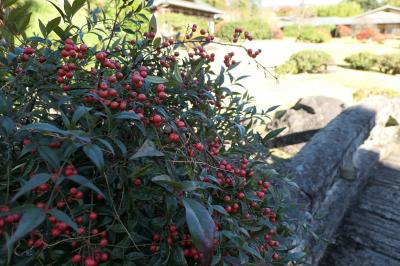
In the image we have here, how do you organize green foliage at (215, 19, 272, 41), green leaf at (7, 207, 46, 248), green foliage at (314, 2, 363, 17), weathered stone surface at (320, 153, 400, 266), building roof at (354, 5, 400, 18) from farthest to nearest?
green foliage at (314, 2, 363, 17) < building roof at (354, 5, 400, 18) < green foliage at (215, 19, 272, 41) < weathered stone surface at (320, 153, 400, 266) < green leaf at (7, 207, 46, 248)

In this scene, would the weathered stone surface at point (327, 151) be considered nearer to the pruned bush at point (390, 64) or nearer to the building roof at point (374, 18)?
the pruned bush at point (390, 64)

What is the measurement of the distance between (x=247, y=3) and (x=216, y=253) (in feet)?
184

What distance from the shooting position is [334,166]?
264 centimetres

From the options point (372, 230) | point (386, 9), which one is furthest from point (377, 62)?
point (386, 9)

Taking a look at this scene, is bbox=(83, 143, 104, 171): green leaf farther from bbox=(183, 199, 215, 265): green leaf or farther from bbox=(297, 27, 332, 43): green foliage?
bbox=(297, 27, 332, 43): green foliage

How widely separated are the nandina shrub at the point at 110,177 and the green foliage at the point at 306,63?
16718 mm

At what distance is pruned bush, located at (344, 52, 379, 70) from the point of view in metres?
18.0

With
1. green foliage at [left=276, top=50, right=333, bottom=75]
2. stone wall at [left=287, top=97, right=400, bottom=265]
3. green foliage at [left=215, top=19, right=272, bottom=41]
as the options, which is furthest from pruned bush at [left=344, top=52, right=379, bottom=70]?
green foliage at [left=215, top=19, right=272, bottom=41]

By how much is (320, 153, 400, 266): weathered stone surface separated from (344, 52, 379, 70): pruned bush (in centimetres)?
1587

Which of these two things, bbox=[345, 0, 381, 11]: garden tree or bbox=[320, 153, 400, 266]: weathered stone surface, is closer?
bbox=[320, 153, 400, 266]: weathered stone surface

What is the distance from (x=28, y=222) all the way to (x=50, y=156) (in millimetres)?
163

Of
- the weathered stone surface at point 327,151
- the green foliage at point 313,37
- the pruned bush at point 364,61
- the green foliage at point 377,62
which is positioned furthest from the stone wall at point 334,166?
the green foliage at point 313,37

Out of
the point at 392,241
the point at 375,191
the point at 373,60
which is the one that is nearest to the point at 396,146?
the point at 375,191

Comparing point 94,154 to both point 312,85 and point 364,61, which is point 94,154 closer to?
point 312,85
